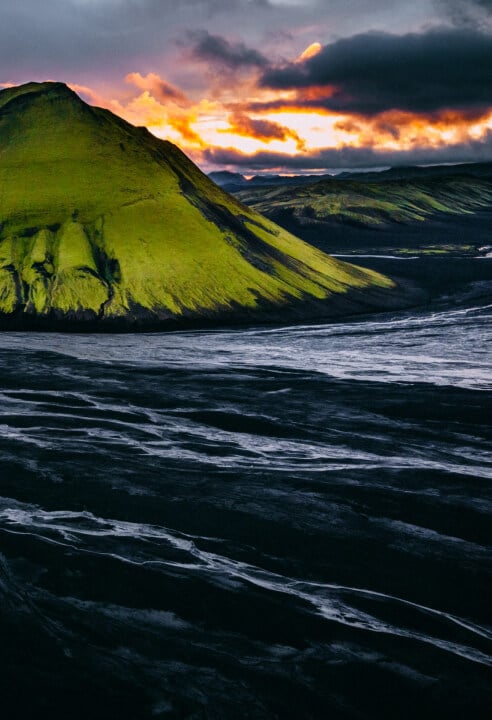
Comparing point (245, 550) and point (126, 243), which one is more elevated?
point (126, 243)

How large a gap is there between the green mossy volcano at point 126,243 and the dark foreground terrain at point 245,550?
27.6 m

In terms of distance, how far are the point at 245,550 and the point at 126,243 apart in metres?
60.0

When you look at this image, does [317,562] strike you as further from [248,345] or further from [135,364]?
[248,345]

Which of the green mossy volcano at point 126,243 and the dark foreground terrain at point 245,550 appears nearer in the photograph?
the dark foreground terrain at point 245,550

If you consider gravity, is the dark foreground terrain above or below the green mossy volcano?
below

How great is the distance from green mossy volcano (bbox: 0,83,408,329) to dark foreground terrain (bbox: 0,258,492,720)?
2756 cm

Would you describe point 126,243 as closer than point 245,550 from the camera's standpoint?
No

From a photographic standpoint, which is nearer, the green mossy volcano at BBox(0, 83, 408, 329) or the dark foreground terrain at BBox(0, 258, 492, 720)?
the dark foreground terrain at BBox(0, 258, 492, 720)

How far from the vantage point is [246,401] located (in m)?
35.8

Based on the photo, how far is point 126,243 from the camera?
7412 cm

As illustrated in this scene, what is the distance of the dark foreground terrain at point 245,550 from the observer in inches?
513

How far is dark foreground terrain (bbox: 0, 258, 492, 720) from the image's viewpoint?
13.0 metres

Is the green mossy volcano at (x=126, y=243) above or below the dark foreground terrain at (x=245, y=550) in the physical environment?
above

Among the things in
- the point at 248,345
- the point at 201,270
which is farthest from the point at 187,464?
the point at 201,270
